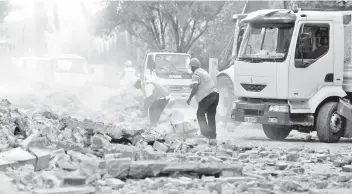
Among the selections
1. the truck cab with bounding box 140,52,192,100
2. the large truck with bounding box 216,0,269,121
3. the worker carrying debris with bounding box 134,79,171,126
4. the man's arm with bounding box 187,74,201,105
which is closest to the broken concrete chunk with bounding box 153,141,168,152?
the man's arm with bounding box 187,74,201,105

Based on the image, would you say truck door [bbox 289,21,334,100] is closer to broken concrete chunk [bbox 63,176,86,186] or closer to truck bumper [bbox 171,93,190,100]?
broken concrete chunk [bbox 63,176,86,186]

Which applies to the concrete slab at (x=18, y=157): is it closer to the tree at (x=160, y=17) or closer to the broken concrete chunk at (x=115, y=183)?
the broken concrete chunk at (x=115, y=183)

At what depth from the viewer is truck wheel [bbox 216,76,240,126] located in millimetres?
17594

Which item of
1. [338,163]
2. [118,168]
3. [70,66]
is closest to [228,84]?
[338,163]

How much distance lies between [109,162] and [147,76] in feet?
44.5

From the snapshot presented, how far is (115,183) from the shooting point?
28.0 ft

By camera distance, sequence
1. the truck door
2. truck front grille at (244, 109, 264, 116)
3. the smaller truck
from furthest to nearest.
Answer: the smaller truck → truck front grille at (244, 109, 264, 116) → the truck door

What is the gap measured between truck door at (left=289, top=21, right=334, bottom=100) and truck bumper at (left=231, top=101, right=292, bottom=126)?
0.53 meters

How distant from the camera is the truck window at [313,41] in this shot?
1395 cm

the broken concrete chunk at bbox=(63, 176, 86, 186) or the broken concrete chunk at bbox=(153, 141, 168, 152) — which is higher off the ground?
the broken concrete chunk at bbox=(63, 176, 86, 186)

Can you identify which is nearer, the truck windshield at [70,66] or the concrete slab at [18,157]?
the concrete slab at [18,157]

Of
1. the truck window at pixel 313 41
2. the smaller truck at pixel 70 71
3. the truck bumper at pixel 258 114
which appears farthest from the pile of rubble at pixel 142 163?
the smaller truck at pixel 70 71

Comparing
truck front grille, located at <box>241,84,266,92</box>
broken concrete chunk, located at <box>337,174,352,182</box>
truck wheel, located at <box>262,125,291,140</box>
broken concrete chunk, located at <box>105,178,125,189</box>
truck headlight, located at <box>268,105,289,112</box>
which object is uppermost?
truck front grille, located at <box>241,84,266,92</box>

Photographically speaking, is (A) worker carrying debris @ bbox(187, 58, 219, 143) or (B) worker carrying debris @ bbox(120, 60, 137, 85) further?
(B) worker carrying debris @ bbox(120, 60, 137, 85)
